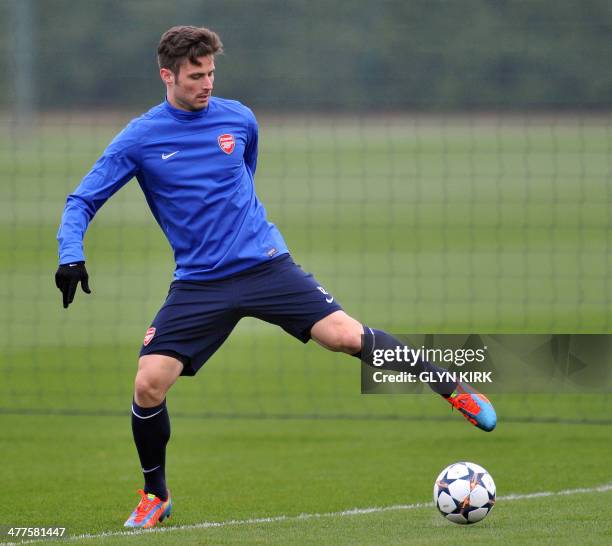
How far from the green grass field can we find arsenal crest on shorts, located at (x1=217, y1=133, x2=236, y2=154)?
190cm

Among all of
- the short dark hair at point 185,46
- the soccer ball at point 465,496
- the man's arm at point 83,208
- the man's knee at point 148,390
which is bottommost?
the soccer ball at point 465,496

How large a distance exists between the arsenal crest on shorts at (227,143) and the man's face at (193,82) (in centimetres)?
19

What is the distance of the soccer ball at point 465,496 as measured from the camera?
6219mm

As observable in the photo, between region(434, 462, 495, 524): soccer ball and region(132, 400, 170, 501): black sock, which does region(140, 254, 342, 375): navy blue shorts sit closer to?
region(132, 400, 170, 501): black sock

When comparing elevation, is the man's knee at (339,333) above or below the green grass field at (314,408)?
above

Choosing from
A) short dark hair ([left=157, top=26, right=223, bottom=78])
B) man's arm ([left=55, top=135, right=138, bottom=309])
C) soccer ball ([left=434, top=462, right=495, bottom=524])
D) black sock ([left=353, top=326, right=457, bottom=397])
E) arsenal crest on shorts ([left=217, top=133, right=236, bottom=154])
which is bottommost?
soccer ball ([left=434, top=462, right=495, bottom=524])

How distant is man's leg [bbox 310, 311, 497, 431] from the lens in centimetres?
652

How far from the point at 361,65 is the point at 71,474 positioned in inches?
518

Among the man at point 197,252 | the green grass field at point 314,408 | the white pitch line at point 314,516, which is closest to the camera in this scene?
the white pitch line at point 314,516

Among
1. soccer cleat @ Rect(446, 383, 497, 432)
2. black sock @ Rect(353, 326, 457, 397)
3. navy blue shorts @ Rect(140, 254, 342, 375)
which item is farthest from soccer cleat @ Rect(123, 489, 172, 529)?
soccer cleat @ Rect(446, 383, 497, 432)

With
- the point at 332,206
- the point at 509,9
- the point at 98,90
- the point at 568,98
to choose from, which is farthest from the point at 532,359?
the point at 332,206

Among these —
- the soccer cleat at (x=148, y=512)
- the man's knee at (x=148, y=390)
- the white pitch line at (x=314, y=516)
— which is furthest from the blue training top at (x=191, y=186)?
the white pitch line at (x=314, y=516)

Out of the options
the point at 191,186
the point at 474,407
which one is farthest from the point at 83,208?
the point at 474,407

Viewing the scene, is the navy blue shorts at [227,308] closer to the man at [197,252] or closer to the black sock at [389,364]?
the man at [197,252]
